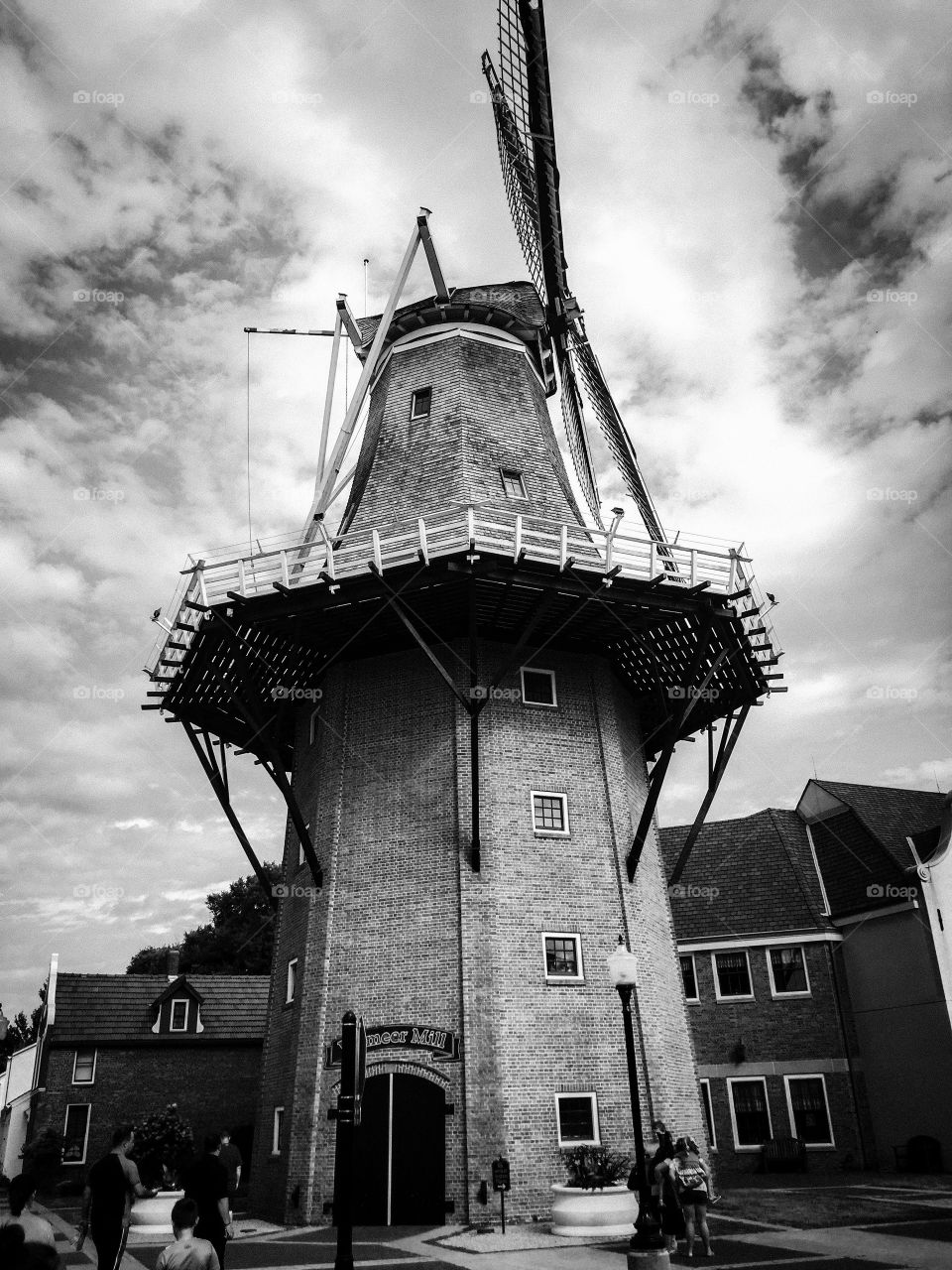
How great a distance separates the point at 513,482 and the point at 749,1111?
59.3 feet

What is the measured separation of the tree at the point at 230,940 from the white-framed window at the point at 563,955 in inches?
1467

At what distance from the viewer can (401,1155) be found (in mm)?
16812

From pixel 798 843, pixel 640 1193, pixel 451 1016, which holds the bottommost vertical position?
pixel 640 1193

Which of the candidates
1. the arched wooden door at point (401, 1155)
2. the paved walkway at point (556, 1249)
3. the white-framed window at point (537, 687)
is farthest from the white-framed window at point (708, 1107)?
the white-framed window at point (537, 687)

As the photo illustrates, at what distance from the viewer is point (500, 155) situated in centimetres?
2728

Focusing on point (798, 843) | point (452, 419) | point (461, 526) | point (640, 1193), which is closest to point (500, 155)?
point (452, 419)

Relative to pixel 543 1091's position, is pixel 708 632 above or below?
above

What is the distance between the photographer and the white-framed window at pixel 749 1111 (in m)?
25.5

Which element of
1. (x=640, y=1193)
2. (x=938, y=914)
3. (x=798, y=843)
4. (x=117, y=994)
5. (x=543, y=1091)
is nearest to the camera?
(x=640, y=1193)

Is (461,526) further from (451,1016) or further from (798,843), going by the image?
(798,843)

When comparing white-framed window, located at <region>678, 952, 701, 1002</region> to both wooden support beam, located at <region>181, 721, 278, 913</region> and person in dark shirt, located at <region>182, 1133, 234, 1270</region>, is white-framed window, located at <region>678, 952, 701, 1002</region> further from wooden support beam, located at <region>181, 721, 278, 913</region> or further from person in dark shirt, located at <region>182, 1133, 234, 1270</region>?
person in dark shirt, located at <region>182, 1133, 234, 1270</region>

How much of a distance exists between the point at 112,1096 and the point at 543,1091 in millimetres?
22077

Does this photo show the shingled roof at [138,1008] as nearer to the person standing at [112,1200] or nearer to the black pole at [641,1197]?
the black pole at [641,1197]

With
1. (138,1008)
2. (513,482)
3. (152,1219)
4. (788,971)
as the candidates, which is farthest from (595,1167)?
(138,1008)
